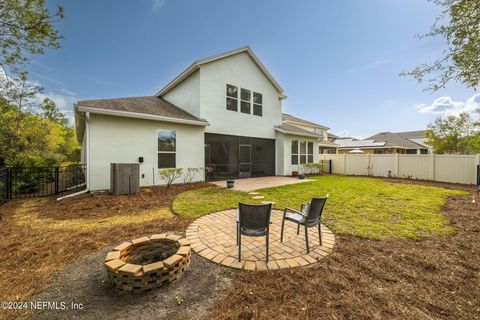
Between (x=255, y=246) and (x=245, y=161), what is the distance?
382 inches

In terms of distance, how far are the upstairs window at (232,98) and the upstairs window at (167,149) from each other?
4133 millimetres

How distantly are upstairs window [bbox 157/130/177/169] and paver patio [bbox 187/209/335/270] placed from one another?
230 inches

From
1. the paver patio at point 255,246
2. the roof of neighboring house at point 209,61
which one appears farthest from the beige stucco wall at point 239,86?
the paver patio at point 255,246

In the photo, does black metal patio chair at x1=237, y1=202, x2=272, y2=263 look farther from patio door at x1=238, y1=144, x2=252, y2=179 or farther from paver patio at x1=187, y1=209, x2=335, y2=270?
patio door at x1=238, y1=144, x2=252, y2=179

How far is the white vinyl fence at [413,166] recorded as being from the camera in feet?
37.6

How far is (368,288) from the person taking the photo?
236 cm

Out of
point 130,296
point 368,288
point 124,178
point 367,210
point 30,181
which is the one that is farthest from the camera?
point 30,181

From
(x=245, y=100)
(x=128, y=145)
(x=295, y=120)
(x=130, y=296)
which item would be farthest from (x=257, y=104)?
(x=295, y=120)

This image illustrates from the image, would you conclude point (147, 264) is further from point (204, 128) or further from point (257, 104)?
point (257, 104)

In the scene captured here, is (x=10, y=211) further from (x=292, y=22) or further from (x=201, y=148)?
(x=292, y=22)

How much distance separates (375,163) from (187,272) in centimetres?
1722

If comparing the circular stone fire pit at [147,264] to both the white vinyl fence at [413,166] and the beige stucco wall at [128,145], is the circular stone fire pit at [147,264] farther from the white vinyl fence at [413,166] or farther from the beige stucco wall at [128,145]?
the white vinyl fence at [413,166]

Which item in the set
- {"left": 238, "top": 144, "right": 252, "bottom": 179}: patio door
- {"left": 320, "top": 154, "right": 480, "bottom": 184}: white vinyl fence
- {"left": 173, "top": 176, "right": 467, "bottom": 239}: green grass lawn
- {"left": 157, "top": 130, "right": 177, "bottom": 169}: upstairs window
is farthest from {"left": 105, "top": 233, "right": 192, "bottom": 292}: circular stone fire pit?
{"left": 320, "top": 154, "right": 480, "bottom": 184}: white vinyl fence

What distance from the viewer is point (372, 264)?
291 centimetres
